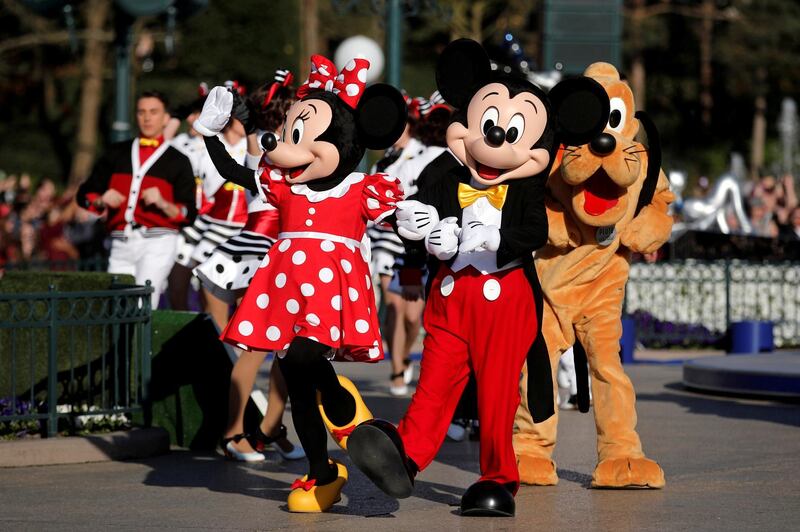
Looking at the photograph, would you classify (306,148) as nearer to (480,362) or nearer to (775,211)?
(480,362)

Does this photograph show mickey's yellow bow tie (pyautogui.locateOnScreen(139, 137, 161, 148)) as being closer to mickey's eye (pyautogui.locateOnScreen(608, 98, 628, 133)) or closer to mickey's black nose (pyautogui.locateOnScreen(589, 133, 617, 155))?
mickey's eye (pyautogui.locateOnScreen(608, 98, 628, 133))

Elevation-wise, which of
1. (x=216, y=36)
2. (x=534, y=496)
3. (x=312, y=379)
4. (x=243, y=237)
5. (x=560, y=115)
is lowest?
(x=534, y=496)

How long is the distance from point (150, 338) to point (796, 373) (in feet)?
14.8

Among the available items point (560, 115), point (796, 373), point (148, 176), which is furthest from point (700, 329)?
point (560, 115)

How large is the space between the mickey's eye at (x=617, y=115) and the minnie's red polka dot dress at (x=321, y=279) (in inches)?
44.4

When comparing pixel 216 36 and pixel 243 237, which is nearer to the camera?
pixel 243 237

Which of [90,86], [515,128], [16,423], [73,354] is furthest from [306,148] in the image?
[90,86]

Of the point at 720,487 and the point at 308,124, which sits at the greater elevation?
the point at 308,124

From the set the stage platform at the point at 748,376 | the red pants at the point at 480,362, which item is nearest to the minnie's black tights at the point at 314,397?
the red pants at the point at 480,362

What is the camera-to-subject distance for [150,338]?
816cm

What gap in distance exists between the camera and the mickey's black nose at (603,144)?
21.4 ft

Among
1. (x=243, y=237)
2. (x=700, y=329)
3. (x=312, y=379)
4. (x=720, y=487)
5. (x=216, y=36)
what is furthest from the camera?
(x=216, y=36)

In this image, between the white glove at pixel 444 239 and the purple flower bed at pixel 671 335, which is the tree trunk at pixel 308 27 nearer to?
the purple flower bed at pixel 671 335

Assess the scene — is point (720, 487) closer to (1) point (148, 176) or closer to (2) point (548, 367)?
(2) point (548, 367)
